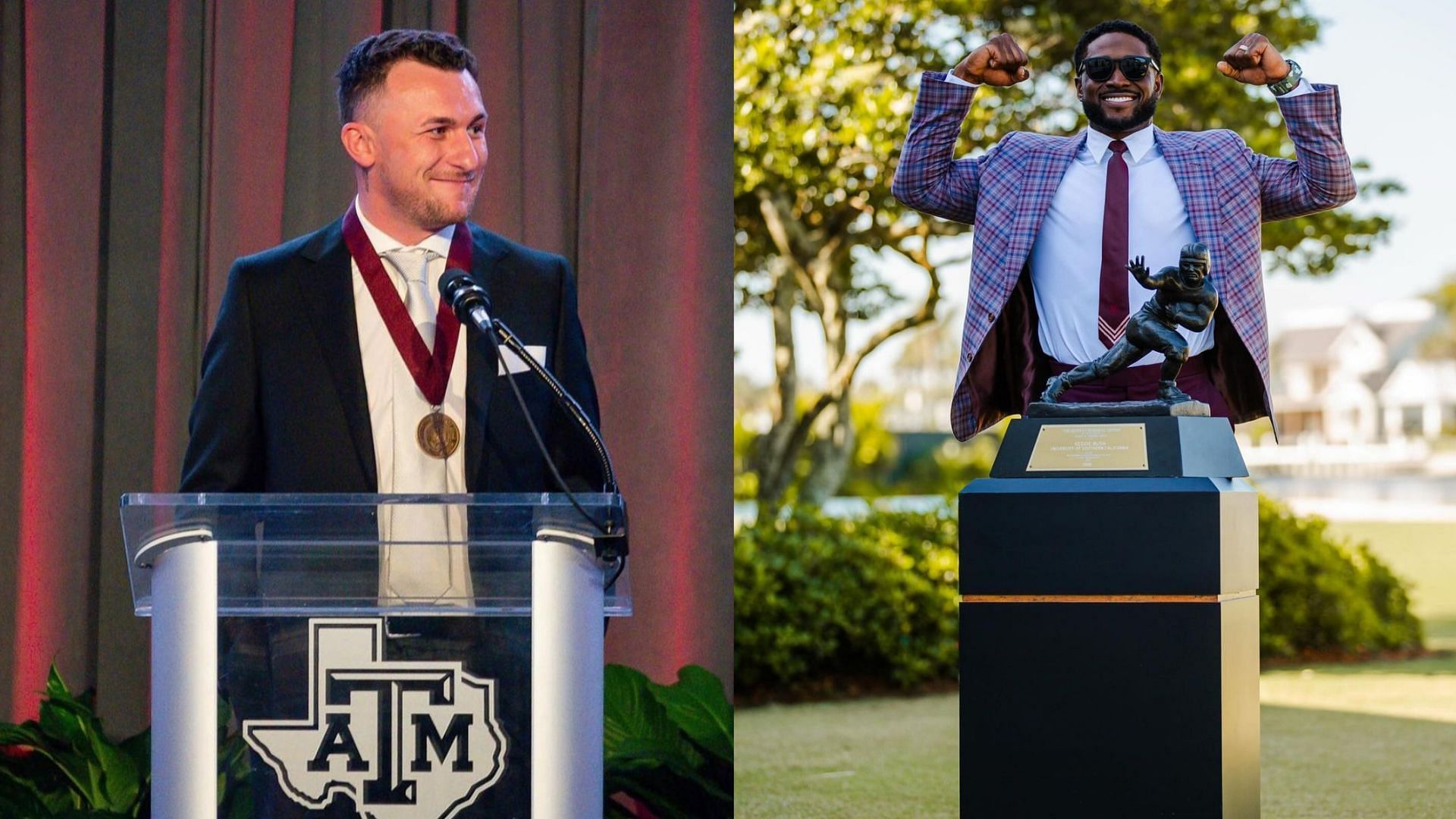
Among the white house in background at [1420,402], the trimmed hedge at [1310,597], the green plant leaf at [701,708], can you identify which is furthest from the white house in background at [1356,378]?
the green plant leaf at [701,708]

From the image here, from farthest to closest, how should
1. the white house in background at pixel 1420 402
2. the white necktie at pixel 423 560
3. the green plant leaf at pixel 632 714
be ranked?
the white house in background at pixel 1420 402 < the green plant leaf at pixel 632 714 < the white necktie at pixel 423 560

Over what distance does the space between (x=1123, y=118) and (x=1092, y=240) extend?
24 cm

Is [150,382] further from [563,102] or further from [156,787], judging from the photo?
[156,787]

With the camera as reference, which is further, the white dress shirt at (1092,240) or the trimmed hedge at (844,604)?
the trimmed hedge at (844,604)

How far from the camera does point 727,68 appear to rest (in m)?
3.77

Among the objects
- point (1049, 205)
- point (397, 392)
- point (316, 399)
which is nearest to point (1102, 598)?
point (1049, 205)

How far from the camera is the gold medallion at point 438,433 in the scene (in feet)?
8.34

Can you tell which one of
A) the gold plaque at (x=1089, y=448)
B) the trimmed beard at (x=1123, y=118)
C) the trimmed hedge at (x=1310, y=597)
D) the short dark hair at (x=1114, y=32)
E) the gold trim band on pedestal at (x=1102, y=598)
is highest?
the short dark hair at (x=1114, y=32)

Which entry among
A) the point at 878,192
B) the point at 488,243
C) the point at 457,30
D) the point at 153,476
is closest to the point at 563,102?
the point at 457,30

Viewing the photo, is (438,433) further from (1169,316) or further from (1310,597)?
(1310,597)

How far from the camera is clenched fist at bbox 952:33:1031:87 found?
2.92m

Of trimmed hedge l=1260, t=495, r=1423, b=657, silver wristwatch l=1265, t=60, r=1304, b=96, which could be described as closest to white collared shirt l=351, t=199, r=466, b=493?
silver wristwatch l=1265, t=60, r=1304, b=96

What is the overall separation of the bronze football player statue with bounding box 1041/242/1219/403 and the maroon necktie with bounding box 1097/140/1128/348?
0.82ft

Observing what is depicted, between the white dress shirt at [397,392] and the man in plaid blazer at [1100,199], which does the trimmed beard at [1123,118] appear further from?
the white dress shirt at [397,392]
